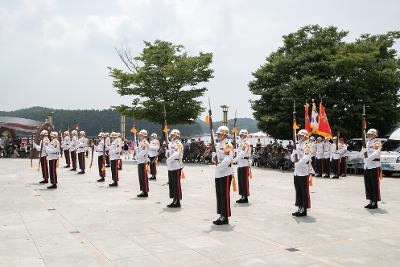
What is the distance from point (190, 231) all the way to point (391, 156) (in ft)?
46.4

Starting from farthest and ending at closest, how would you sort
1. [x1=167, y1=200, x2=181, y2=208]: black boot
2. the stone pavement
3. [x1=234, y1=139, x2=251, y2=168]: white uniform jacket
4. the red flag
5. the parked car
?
the parked car, the red flag, [x1=234, y1=139, x2=251, y2=168]: white uniform jacket, [x1=167, y1=200, x2=181, y2=208]: black boot, the stone pavement

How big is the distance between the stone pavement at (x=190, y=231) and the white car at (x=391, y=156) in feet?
19.1

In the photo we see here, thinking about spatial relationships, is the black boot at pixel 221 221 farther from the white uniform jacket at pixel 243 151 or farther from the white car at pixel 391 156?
the white car at pixel 391 156

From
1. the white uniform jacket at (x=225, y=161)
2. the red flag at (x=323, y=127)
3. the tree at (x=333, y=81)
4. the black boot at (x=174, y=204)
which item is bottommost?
the black boot at (x=174, y=204)

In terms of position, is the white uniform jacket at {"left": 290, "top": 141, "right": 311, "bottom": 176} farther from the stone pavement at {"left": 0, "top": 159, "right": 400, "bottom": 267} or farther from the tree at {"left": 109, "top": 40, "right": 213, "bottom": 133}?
the tree at {"left": 109, "top": 40, "right": 213, "bottom": 133}

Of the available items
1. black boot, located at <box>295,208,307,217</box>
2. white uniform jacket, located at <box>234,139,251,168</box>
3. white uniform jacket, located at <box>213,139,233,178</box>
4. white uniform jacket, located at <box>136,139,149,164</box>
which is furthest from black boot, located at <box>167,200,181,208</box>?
black boot, located at <box>295,208,307,217</box>

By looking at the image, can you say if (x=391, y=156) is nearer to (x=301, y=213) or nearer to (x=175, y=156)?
(x=301, y=213)

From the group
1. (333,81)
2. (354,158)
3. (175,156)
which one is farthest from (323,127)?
(175,156)

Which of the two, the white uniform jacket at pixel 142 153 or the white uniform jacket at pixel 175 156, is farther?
the white uniform jacket at pixel 142 153

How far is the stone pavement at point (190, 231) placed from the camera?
6.29 metres

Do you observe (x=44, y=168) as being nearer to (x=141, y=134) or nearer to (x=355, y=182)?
(x=141, y=134)

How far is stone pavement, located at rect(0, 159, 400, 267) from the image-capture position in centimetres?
629

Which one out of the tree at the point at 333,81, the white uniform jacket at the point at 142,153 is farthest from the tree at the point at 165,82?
the white uniform jacket at the point at 142,153

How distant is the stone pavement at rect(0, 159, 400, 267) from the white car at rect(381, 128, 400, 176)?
583 centimetres
